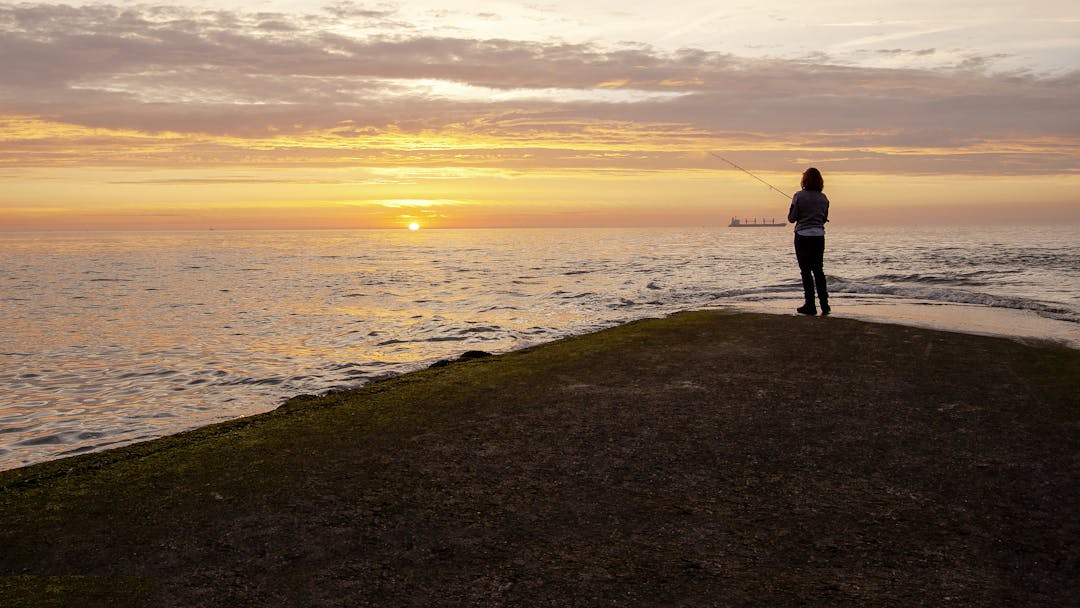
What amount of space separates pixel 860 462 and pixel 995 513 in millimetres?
1033

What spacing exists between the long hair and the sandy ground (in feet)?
20.7

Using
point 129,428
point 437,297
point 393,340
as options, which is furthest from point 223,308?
point 129,428

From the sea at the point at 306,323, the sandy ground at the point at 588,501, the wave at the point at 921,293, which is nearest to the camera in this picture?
the sandy ground at the point at 588,501

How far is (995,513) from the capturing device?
4.69 metres

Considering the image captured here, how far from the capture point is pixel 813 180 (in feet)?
45.1

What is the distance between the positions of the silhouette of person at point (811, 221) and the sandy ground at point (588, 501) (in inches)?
229

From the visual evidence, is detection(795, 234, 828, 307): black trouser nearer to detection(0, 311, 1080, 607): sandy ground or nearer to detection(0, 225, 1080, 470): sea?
detection(0, 225, 1080, 470): sea

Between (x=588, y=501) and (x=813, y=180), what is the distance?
10.7m

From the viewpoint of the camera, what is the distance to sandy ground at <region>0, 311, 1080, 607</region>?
12.5 feet

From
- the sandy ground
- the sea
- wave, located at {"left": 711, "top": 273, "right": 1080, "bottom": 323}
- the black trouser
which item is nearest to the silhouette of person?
the black trouser

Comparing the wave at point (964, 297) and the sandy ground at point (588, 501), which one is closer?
the sandy ground at point (588, 501)

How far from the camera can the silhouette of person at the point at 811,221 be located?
13656mm

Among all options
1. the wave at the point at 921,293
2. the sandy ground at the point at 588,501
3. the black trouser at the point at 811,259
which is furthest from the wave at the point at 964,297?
the sandy ground at the point at 588,501

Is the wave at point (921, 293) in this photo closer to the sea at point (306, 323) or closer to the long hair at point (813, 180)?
the sea at point (306, 323)
